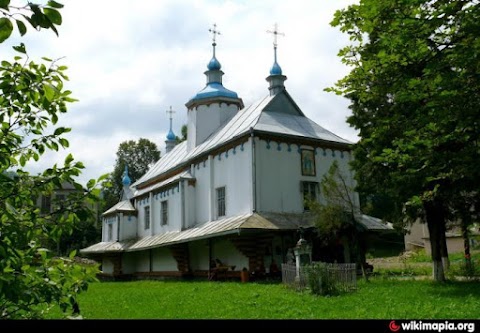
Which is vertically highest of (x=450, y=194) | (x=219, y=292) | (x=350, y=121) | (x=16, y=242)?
(x=350, y=121)

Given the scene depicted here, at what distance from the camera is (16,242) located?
3020mm

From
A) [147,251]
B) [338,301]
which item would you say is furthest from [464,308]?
[147,251]

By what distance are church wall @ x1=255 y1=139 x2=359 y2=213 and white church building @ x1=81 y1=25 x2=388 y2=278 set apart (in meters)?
0.04

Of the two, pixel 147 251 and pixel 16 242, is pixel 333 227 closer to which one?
pixel 16 242

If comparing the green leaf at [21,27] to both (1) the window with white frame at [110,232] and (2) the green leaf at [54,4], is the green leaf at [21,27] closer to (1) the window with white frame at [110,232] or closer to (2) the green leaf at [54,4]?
(2) the green leaf at [54,4]

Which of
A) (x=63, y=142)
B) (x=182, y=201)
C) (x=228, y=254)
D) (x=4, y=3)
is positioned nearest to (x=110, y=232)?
(x=182, y=201)

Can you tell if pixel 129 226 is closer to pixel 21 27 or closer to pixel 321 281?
pixel 321 281

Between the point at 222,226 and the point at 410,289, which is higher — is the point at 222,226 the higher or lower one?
the higher one

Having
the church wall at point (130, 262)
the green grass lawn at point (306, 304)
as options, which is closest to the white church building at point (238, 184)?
the church wall at point (130, 262)

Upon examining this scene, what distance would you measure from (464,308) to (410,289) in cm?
356

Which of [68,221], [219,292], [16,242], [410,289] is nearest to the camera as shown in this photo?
[16,242]

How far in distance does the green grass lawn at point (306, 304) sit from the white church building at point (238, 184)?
4803 millimetres

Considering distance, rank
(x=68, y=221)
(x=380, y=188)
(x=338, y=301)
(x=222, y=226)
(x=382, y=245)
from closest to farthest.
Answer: (x=68, y=221), (x=338, y=301), (x=380, y=188), (x=222, y=226), (x=382, y=245)

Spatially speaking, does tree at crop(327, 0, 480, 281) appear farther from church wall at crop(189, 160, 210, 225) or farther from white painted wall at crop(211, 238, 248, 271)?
church wall at crop(189, 160, 210, 225)
